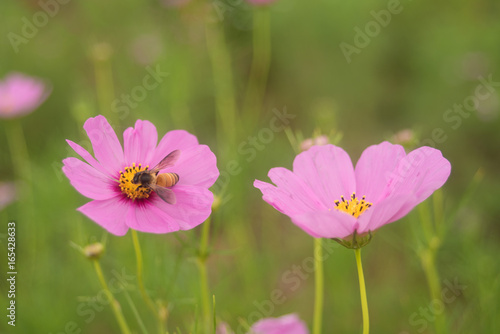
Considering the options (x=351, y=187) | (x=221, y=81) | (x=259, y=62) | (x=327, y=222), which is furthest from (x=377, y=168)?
(x=259, y=62)

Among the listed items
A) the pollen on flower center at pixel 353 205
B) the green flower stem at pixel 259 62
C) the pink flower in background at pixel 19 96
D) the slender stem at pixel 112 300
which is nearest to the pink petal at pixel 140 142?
the slender stem at pixel 112 300

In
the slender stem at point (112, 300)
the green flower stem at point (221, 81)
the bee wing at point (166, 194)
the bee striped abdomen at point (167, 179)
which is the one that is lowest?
the slender stem at point (112, 300)

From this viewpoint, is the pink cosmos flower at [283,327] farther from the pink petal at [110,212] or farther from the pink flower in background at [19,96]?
the pink flower in background at [19,96]

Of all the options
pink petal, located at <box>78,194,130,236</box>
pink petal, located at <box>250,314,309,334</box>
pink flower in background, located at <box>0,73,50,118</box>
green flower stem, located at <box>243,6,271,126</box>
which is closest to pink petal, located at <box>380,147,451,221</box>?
pink petal, located at <box>250,314,309,334</box>

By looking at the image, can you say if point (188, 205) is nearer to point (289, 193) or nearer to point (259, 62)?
point (289, 193)

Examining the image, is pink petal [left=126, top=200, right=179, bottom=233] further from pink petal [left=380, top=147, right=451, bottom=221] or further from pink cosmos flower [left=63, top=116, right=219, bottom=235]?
pink petal [left=380, top=147, right=451, bottom=221]

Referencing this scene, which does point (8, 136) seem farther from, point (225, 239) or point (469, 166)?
point (469, 166)

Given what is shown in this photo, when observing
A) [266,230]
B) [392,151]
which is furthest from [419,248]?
[266,230]
